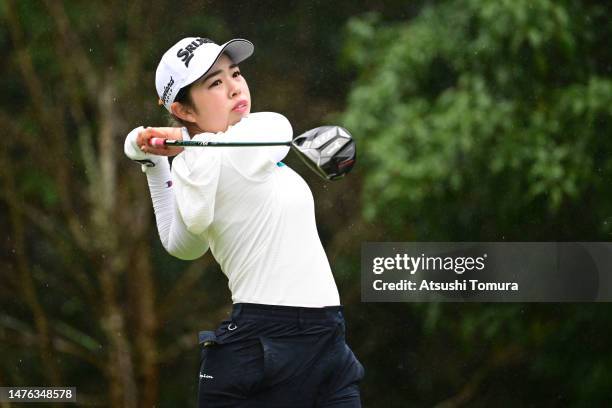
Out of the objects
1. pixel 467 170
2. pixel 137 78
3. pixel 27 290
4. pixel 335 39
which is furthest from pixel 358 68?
pixel 27 290

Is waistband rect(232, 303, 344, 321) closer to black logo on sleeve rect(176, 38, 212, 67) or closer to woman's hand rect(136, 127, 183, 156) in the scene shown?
woman's hand rect(136, 127, 183, 156)

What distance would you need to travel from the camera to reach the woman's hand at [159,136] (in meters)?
2.21

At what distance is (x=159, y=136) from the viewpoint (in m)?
2.22

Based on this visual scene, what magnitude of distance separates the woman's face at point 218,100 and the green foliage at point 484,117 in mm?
1838

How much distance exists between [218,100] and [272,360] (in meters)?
0.56

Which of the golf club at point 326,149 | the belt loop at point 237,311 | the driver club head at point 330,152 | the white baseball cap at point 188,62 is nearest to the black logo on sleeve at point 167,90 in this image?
the white baseball cap at point 188,62

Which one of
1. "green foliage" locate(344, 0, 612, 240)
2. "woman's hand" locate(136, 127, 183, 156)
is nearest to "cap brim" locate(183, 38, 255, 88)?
"woman's hand" locate(136, 127, 183, 156)

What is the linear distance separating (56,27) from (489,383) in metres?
2.19

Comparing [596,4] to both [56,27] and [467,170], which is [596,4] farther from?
[56,27]

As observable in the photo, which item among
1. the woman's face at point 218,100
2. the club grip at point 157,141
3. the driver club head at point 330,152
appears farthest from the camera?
the woman's face at point 218,100

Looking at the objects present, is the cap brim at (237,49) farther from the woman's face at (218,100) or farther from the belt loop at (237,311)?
the belt loop at (237,311)

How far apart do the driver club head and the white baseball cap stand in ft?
0.96

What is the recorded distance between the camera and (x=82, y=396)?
14.4ft

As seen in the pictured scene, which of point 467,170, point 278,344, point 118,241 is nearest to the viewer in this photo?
point 278,344
